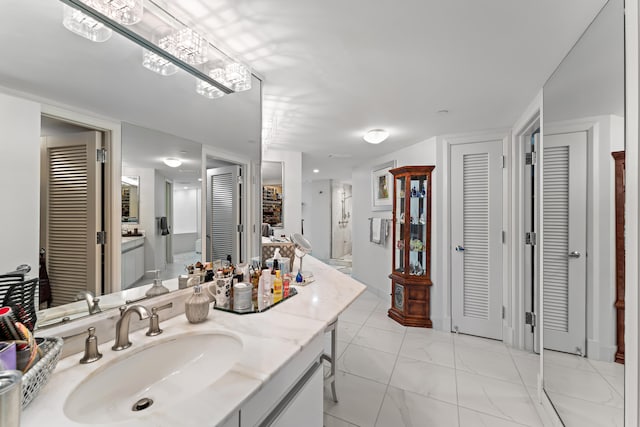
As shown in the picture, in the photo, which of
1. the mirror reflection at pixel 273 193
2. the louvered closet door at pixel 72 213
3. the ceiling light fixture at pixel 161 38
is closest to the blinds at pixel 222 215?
the ceiling light fixture at pixel 161 38

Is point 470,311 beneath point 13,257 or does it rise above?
beneath

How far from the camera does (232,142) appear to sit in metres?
1.65

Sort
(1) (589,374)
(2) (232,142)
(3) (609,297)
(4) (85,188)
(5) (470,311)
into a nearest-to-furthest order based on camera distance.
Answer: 1. (4) (85,188)
2. (3) (609,297)
3. (1) (589,374)
4. (2) (232,142)
5. (5) (470,311)

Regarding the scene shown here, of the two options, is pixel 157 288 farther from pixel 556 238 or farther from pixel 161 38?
pixel 556 238

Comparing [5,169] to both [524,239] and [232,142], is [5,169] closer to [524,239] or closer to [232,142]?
[232,142]

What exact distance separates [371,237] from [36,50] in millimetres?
4045

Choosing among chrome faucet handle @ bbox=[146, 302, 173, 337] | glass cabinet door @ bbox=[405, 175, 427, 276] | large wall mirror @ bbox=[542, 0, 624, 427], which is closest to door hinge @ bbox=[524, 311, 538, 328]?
large wall mirror @ bbox=[542, 0, 624, 427]

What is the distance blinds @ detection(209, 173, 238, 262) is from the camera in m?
1.53

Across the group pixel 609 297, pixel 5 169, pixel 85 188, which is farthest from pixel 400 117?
pixel 5 169

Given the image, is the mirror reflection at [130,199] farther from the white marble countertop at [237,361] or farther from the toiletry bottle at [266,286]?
the toiletry bottle at [266,286]

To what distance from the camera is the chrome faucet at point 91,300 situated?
918 mm

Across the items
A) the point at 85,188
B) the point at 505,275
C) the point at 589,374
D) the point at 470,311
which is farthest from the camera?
the point at 470,311

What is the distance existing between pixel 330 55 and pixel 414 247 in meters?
2.45

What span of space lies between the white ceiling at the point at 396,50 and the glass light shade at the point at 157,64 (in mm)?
208
